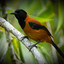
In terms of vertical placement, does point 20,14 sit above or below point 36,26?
above

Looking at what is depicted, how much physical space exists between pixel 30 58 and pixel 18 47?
0.14 m

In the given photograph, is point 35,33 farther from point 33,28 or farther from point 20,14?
point 20,14

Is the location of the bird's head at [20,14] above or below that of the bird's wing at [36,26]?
above

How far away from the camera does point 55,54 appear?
Result: 1.47 meters

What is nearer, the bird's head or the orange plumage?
the bird's head

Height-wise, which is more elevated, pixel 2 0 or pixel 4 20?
pixel 2 0

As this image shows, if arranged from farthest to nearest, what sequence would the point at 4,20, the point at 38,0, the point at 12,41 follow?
the point at 38,0
the point at 12,41
the point at 4,20

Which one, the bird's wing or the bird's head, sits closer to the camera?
the bird's head

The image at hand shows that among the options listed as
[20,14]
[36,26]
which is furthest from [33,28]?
[20,14]

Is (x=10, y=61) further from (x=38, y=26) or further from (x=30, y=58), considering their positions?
(x=38, y=26)

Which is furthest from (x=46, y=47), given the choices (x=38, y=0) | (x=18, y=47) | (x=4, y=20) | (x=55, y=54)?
(x=38, y=0)

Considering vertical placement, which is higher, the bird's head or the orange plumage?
the bird's head

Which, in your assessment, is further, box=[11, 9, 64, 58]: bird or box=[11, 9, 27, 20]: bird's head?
box=[11, 9, 64, 58]: bird

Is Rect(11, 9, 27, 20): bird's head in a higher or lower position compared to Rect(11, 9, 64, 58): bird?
higher
